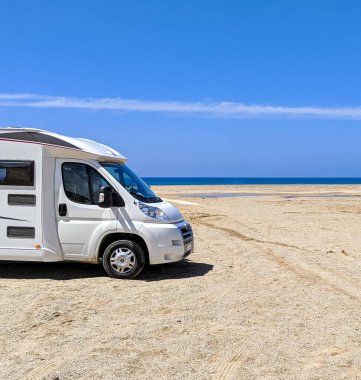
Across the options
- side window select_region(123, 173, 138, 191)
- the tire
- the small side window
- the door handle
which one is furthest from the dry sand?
side window select_region(123, 173, 138, 191)

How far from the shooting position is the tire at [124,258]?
29.7 ft

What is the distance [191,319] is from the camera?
6699mm

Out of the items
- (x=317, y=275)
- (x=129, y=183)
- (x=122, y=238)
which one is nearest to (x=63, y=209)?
(x=122, y=238)

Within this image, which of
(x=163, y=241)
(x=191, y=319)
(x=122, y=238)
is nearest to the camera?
(x=191, y=319)

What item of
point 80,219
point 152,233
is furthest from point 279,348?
point 80,219

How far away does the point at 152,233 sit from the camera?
899cm

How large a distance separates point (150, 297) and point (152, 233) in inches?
54.5

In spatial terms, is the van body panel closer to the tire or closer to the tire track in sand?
the tire

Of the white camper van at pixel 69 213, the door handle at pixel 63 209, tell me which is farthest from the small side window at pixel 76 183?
the door handle at pixel 63 209

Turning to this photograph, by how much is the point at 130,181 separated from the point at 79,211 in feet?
3.54

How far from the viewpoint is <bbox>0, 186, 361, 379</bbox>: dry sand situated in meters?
5.08

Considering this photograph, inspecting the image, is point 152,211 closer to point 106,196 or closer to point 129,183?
point 129,183

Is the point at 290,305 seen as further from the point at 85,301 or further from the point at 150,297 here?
the point at 85,301

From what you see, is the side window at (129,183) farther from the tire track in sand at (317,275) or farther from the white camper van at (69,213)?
the tire track in sand at (317,275)
